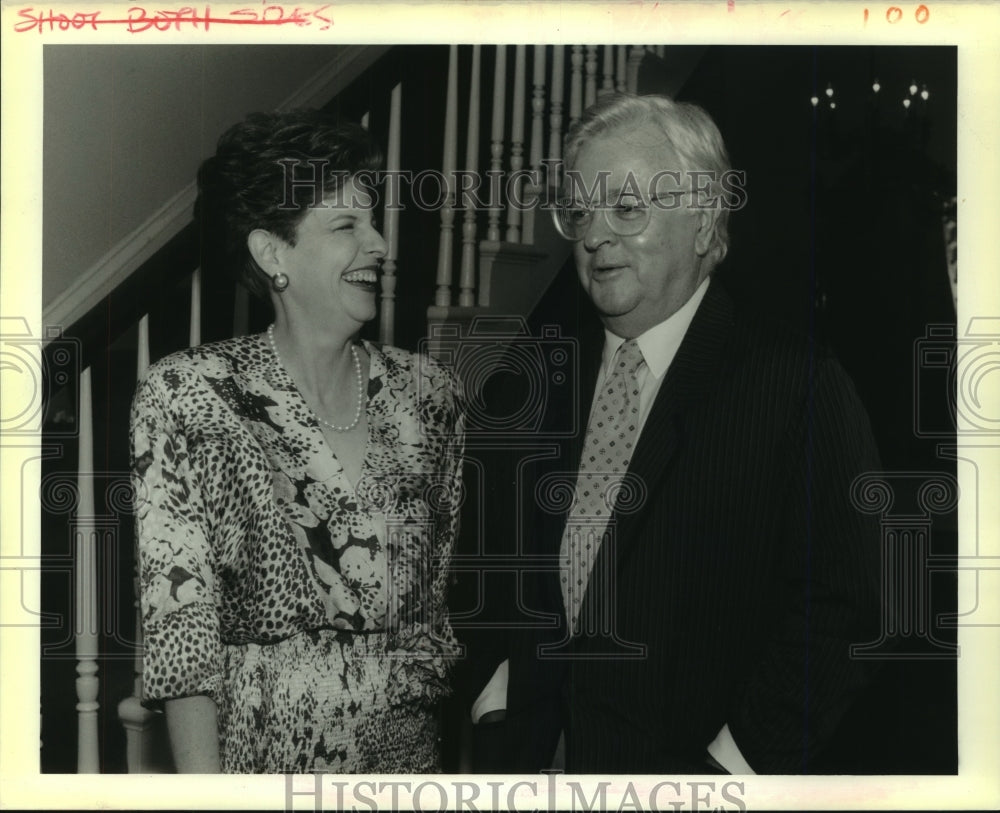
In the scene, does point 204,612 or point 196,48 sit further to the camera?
point 196,48

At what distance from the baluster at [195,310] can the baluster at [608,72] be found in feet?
3.30

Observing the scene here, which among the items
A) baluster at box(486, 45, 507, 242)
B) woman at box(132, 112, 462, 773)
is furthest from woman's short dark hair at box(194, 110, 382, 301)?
baluster at box(486, 45, 507, 242)

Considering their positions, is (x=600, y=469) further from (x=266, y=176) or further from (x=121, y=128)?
(x=121, y=128)

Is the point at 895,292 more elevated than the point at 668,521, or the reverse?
the point at 895,292

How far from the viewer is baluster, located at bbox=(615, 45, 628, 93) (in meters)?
2.70

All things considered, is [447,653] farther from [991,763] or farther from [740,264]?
[991,763]

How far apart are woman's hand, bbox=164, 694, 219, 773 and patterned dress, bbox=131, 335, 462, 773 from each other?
0.03 m

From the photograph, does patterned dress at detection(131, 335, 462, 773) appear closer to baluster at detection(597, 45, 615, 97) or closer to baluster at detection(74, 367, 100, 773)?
baluster at detection(74, 367, 100, 773)

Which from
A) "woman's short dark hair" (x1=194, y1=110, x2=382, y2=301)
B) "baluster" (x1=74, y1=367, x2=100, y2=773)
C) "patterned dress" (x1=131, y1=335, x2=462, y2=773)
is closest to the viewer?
"patterned dress" (x1=131, y1=335, x2=462, y2=773)

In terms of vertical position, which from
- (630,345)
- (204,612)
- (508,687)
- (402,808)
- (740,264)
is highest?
(740,264)

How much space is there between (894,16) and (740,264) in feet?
2.37

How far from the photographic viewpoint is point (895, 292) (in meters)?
2.75

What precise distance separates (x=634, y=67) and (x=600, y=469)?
0.91m

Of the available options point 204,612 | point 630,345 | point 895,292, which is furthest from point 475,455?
point 895,292
